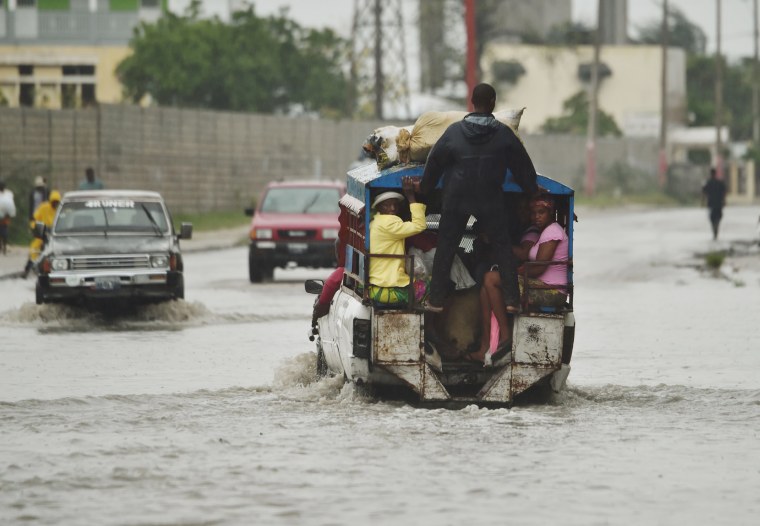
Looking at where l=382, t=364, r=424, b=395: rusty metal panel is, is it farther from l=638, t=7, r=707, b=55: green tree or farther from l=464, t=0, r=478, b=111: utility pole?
l=638, t=7, r=707, b=55: green tree

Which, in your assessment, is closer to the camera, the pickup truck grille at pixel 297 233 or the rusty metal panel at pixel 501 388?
the rusty metal panel at pixel 501 388

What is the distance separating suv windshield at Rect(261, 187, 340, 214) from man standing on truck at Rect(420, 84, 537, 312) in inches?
657

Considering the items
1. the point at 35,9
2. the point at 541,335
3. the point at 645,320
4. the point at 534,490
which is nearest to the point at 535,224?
the point at 541,335

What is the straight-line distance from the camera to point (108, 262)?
66.4ft

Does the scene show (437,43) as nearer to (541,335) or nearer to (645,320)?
(645,320)

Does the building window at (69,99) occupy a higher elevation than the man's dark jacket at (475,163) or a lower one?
higher

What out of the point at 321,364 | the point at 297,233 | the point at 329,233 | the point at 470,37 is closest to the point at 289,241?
the point at 297,233

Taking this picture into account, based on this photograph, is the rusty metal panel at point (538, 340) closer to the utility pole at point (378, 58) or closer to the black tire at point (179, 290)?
the black tire at point (179, 290)

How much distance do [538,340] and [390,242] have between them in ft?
4.12

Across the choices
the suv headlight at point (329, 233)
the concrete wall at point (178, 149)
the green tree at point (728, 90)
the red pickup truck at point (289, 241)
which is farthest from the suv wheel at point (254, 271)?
the green tree at point (728, 90)

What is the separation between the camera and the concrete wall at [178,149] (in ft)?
137

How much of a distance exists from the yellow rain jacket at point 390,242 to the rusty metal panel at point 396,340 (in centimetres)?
30

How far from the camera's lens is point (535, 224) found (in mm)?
12641

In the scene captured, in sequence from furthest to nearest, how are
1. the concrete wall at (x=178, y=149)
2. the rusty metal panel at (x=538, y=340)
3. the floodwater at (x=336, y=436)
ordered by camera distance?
the concrete wall at (x=178, y=149) → the rusty metal panel at (x=538, y=340) → the floodwater at (x=336, y=436)
